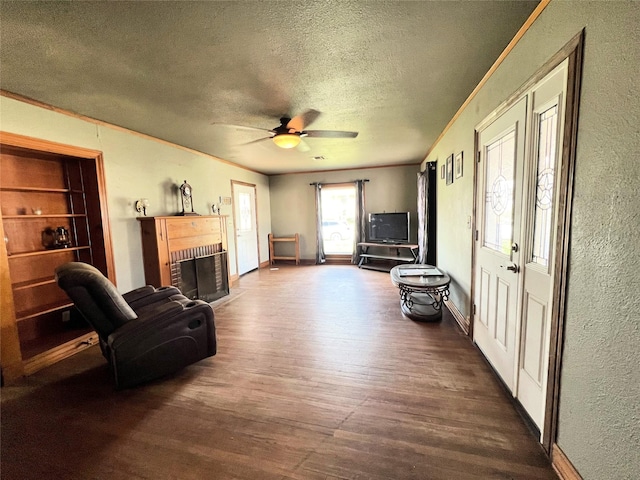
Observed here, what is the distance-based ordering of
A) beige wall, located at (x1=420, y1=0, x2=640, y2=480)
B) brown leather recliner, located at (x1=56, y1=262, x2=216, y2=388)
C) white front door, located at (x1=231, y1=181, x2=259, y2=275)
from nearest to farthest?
beige wall, located at (x1=420, y1=0, x2=640, y2=480)
brown leather recliner, located at (x1=56, y1=262, x2=216, y2=388)
white front door, located at (x1=231, y1=181, x2=259, y2=275)

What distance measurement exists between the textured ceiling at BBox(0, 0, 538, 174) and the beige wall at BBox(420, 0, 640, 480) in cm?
63

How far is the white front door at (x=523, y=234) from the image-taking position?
1.43 meters

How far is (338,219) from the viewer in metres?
6.88

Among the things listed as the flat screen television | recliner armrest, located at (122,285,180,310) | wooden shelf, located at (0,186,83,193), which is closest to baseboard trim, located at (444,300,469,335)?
the flat screen television

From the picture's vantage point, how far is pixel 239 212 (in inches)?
229

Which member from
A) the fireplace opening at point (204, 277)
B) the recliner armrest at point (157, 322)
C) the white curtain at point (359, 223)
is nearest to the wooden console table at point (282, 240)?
the white curtain at point (359, 223)

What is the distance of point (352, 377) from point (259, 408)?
2.41ft

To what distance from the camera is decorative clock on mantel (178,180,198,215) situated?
13.0 feet

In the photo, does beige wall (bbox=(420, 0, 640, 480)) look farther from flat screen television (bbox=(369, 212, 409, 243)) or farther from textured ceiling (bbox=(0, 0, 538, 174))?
flat screen television (bbox=(369, 212, 409, 243))

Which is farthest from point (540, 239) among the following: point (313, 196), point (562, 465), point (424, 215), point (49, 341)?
point (313, 196)

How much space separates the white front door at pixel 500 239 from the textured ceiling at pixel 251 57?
0.58 metres

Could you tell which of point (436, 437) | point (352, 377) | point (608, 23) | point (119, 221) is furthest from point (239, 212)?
point (608, 23)

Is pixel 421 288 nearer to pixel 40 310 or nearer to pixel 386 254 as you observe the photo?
pixel 386 254

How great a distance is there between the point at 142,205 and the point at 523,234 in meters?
3.94
